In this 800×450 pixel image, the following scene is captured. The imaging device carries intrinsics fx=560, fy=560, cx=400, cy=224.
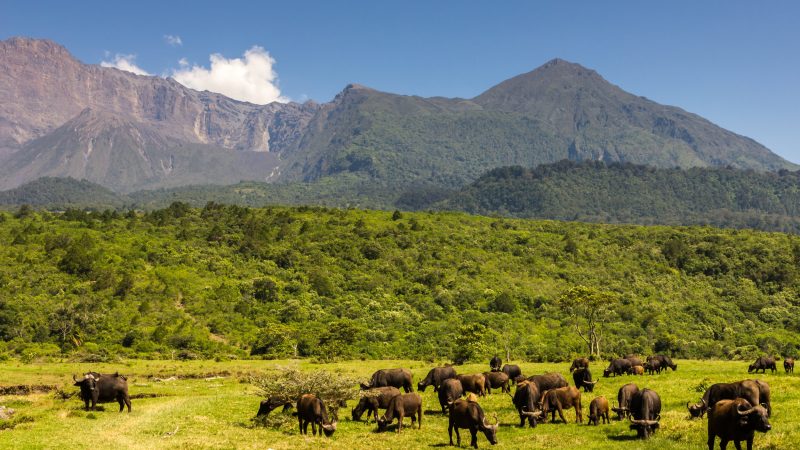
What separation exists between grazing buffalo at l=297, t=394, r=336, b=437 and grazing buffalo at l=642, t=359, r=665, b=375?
31.3 meters

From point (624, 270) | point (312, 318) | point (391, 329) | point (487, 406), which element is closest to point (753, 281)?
point (624, 270)

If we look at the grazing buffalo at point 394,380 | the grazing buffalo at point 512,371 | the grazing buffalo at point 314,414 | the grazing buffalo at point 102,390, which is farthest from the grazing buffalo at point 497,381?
the grazing buffalo at point 102,390

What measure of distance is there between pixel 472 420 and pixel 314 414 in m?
7.40

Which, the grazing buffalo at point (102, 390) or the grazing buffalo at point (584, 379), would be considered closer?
the grazing buffalo at point (102, 390)

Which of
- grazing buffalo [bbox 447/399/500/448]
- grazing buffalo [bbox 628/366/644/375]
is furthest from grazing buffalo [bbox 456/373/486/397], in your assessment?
grazing buffalo [bbox 628/366/644/375]

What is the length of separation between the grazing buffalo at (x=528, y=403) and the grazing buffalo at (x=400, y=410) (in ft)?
16.1

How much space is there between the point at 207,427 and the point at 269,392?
12.5 feet

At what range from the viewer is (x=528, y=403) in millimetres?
27016

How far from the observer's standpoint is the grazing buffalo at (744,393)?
23.4 meters

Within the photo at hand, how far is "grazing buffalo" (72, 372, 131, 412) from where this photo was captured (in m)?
30.9

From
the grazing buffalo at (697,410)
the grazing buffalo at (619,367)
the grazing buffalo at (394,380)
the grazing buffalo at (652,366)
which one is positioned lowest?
the grazing buffalo at (652,366)

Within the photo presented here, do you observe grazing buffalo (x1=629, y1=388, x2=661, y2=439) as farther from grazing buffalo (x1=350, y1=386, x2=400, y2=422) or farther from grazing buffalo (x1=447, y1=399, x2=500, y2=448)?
grazing buffalo (x1=350, y1=386, x2=400, y2=422)

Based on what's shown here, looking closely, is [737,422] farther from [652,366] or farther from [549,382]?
[652,366]

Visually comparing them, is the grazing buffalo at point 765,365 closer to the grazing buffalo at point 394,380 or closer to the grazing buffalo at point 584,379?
the grazing buffalo at point 584,379
